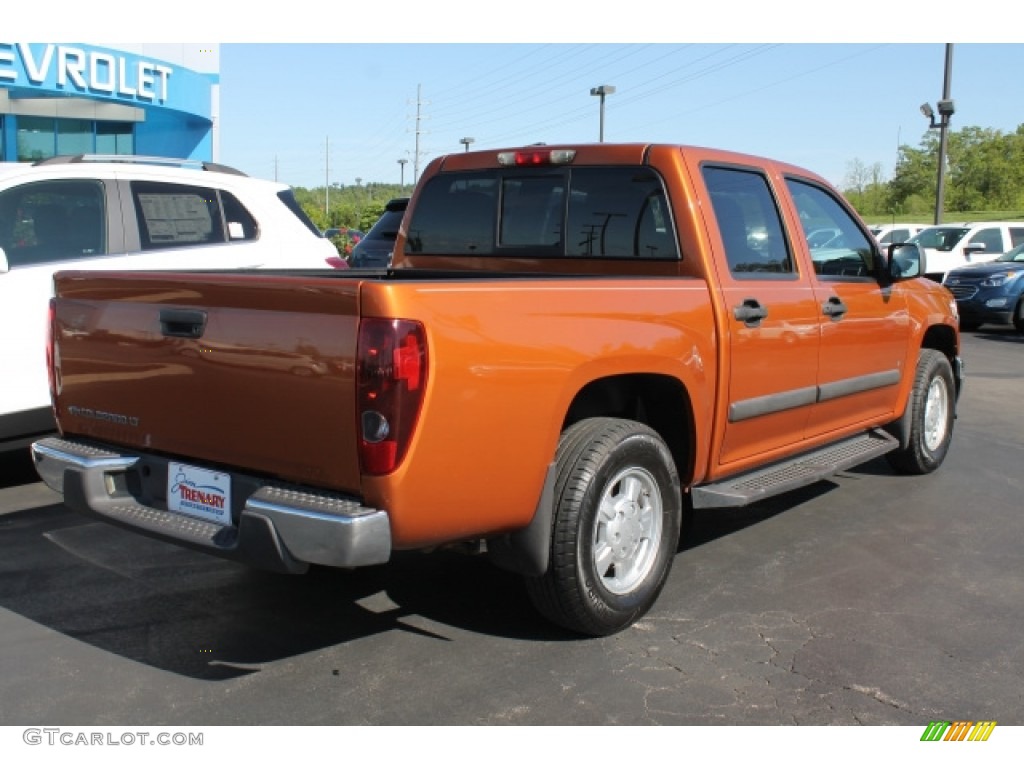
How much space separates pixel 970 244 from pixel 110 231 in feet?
61.9

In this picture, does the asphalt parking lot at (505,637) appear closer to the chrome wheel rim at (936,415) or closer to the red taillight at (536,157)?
the chrome wheel rim at (936,415)

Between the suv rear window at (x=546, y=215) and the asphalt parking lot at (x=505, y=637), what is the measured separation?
1.59 meters

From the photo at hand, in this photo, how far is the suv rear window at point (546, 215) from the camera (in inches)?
181

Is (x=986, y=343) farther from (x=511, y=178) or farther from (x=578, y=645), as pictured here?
(x=578, y=645)

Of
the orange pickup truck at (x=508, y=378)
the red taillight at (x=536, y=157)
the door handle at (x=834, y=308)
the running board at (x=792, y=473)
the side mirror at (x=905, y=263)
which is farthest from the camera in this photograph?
the side mirror at (x=905, y=263)

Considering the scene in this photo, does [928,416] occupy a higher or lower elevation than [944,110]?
lower

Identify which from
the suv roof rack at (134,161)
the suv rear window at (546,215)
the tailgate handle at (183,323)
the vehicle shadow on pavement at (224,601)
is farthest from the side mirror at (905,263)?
the suv roof rack at (134,161)

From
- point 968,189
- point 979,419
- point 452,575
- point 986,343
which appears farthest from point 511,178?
point 968,189

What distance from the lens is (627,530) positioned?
397cm

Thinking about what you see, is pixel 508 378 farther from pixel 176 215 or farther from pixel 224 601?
pixel 176 215

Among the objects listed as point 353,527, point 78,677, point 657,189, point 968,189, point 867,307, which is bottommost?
point 78,677

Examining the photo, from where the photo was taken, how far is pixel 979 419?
8.89 meters

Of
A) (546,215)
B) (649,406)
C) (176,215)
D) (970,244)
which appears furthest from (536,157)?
(970,244)

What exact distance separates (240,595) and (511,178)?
7.90ft
